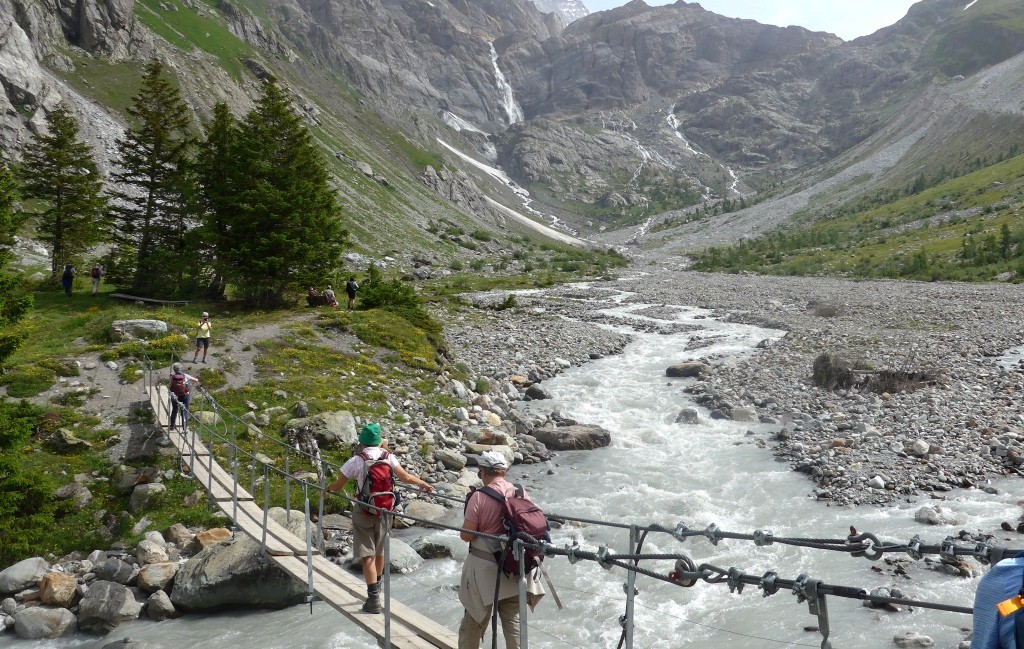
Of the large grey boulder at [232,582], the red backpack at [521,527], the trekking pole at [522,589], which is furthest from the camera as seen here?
the large grey boulder at [232,582]

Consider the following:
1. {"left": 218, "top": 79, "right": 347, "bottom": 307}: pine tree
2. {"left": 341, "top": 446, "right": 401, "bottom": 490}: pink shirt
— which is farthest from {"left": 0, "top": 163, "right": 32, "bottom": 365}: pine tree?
{"left": 218, "top": 79, "right": 347, "bottom": 307}: pine tree

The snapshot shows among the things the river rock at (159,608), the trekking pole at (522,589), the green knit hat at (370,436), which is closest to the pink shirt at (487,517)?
the trekking pole at (522,589)

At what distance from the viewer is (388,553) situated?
26.9 feet

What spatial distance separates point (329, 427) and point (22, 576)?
7.96 meters

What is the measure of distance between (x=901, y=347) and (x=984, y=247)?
5781cm

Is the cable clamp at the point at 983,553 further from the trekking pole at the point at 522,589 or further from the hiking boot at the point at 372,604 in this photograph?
the hiking boot at the point at 372,604

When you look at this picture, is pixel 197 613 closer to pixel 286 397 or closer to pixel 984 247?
pixel 286 397

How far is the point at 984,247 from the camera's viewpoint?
73.8 metres

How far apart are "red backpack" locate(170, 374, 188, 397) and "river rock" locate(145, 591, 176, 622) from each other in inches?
264

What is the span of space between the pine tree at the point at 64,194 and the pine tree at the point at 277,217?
487 inches

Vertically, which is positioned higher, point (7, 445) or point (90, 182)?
point (90, 182)

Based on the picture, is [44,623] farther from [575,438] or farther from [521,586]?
[575,438]

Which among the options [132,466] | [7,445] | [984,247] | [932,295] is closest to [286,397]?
[132,466]

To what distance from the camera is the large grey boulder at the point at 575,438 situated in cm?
2138
